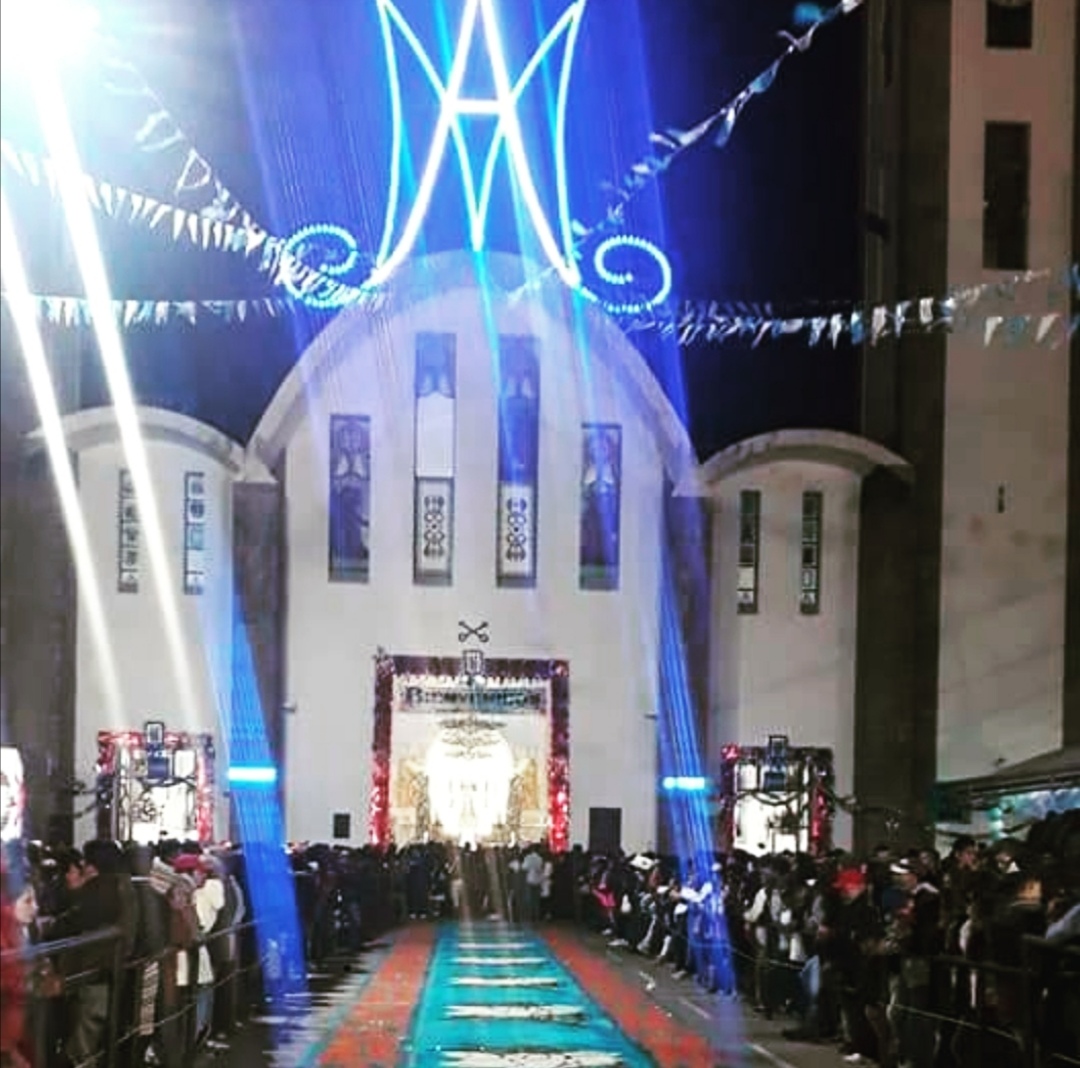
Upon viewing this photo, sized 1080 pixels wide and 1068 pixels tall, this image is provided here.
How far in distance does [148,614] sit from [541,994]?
1151 centimetres

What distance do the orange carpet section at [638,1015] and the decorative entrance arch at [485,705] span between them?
245 inches

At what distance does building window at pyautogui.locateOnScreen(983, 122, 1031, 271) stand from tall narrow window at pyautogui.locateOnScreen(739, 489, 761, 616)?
4096mm

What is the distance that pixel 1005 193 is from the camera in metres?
23.8

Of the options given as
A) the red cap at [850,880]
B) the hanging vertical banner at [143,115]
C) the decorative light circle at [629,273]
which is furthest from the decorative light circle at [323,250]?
the red cap at [850,880]

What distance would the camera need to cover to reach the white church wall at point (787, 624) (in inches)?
930

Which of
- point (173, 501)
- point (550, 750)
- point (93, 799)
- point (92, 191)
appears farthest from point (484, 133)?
point (92, 191)

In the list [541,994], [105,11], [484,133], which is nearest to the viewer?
[105,11]

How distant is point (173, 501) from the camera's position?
23.7m

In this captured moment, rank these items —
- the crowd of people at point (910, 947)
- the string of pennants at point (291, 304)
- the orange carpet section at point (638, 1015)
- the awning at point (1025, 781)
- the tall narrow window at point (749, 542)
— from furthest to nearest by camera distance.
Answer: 1. the tall narrow window at point (749, 542)
2. the awning at point (1025, 781)
3. the string of pennants at point (291, 304)
4. the orange carpet section at point (638, 1015)
5. the crowd of people at point (910, 947)

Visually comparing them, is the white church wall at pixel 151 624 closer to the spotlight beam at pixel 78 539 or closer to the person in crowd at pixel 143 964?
the spotlight beam at pixel 78 539

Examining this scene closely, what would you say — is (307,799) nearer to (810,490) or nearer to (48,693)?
(48,693)

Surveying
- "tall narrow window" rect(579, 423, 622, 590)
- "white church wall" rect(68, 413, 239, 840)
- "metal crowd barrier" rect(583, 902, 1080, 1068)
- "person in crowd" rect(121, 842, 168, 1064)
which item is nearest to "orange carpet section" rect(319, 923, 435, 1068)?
"person in crowd" rect(121, 842, 168, 1064)

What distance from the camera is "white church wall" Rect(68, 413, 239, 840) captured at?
23016mm

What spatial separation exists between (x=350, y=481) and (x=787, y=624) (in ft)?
19.1
